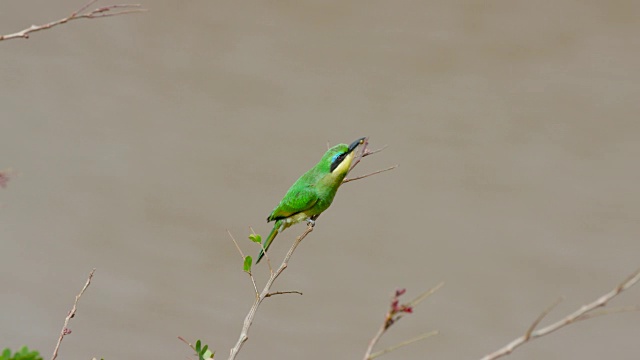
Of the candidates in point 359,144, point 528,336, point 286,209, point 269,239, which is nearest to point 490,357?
point 528,336

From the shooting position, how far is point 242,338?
30.6 inches

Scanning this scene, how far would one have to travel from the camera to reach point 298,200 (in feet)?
3.96

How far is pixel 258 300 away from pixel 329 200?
41 centimetres

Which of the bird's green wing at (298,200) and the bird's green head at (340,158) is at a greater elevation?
the bird's green head at (340,158)

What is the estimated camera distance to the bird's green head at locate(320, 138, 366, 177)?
→ 44.7 inches

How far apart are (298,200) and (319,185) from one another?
0.17 feet

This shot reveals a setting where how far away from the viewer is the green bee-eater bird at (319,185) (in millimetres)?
1145

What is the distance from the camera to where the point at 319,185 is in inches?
46.3

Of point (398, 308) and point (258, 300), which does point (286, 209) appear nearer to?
point (258, 300)

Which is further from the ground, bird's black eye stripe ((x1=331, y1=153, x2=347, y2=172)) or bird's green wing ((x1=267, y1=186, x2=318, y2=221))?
bird's black eye stripe ((x1=331, y1=153, x2=347, y2=172))

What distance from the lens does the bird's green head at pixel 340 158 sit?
3.72 feet

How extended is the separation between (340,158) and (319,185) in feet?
0.20

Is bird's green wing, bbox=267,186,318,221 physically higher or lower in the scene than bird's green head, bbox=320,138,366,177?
lower

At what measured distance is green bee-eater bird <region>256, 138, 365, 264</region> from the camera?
3.76ft
